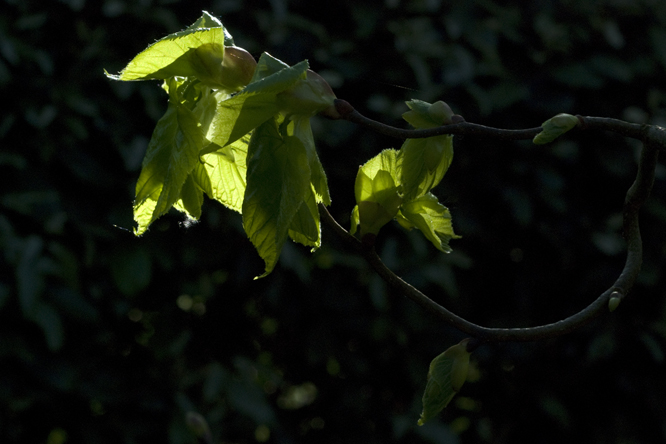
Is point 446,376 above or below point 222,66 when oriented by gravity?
below

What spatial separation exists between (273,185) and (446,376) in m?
0.16

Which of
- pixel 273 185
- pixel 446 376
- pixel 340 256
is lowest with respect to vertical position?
pixel 340 256

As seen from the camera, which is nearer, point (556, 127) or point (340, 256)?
point (556, 127)

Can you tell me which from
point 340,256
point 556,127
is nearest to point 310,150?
point 556,127

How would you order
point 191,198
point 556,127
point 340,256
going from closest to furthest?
1. point 556,127
2. point 191,198
3. point 340,256

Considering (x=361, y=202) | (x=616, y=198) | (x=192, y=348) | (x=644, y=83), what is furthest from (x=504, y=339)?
(x=644, y=83)

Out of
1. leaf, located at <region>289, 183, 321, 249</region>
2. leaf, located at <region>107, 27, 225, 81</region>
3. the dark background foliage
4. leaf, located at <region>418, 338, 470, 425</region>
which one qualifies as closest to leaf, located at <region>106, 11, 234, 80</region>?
leaf, located at <region>107, 27, 225, 81</region>

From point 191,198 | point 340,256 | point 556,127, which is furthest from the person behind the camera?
point 340,256

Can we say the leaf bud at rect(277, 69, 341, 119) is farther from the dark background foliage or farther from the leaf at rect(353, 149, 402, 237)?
the dark background foliage

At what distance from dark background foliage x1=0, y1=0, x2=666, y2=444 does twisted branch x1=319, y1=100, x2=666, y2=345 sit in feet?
3.27

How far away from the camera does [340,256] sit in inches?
57.2

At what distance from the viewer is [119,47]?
1.45 meters

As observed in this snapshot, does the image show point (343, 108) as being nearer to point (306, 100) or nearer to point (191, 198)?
point (306, 100)

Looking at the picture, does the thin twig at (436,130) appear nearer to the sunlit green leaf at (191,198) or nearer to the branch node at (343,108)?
the branch node at (343,108)
